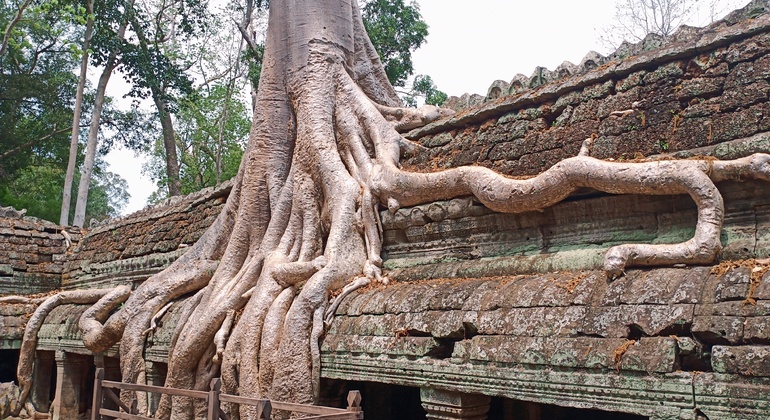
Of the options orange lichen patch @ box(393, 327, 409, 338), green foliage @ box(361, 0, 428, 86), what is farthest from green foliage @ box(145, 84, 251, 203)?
orange lichen patch @ box(393, 327, 409, 338)

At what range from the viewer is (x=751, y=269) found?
10.6 feet

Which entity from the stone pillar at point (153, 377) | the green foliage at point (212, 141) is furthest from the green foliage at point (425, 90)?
the stone pillar at point (153, 377)

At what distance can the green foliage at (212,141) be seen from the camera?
69.5 feet

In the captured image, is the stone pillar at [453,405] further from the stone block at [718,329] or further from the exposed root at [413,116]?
the exposed root at [413,116]

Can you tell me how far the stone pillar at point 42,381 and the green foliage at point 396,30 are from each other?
897 cm

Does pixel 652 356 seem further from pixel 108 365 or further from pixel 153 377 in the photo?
pixel 108 365

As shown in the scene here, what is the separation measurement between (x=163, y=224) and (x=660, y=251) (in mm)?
8043

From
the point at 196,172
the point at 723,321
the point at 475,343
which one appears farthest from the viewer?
the point at 196,172

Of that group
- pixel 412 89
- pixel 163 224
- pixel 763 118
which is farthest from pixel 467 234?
pixel 412 89

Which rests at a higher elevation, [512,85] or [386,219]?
[512,85]

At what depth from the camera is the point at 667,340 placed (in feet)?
10.5

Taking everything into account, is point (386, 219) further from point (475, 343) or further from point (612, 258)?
point (612, 258)

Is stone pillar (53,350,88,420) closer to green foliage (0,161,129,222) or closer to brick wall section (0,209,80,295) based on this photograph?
brick wall section (0,209,80,295)

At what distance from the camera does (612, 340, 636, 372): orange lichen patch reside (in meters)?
3.26
